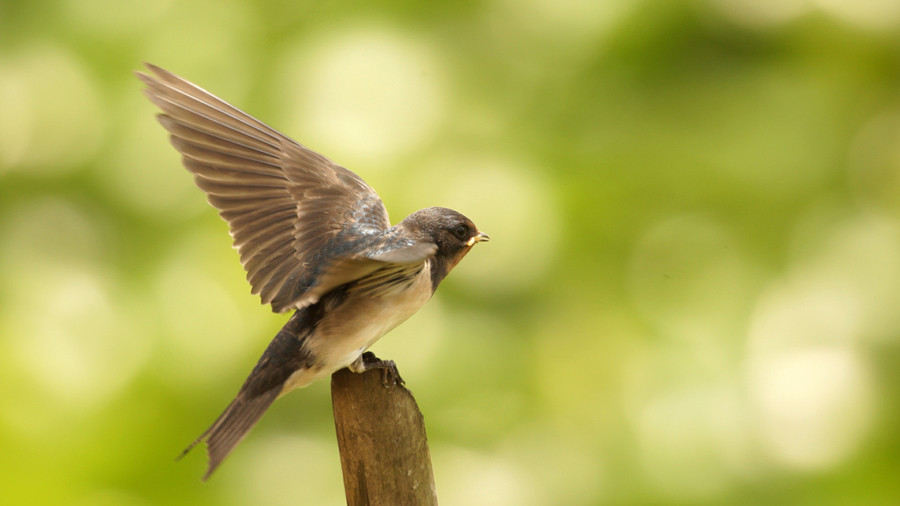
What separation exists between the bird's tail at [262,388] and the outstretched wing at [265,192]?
91mm

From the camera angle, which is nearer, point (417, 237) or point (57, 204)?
point (417, 237)

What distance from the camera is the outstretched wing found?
2.21 meters

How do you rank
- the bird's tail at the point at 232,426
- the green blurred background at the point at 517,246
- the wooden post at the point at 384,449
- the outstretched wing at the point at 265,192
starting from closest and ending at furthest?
the bird's tail at the point at 232,426
the wooden post at the point at 384,449
the outstretched wing at the point at 265,192
the green blurred background at the point at 517,246

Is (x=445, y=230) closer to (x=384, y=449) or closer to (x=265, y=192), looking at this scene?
(x=265, y=192)

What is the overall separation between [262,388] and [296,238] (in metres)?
0.37

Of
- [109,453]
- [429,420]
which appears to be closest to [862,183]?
[429,420]

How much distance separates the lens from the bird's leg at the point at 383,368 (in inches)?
79.0

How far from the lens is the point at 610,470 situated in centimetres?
463

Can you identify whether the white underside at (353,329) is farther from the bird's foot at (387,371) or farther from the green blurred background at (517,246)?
the green blurred background at (517,246)

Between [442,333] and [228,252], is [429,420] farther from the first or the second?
[228,252]

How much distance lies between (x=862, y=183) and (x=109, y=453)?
4.15 metres

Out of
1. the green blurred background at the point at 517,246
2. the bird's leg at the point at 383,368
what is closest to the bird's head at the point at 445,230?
the bird's leg at the point at 383,368

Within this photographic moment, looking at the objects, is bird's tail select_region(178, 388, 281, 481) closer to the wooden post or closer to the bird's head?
the wooden post

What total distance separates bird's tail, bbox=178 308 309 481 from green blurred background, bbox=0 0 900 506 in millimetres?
2365
